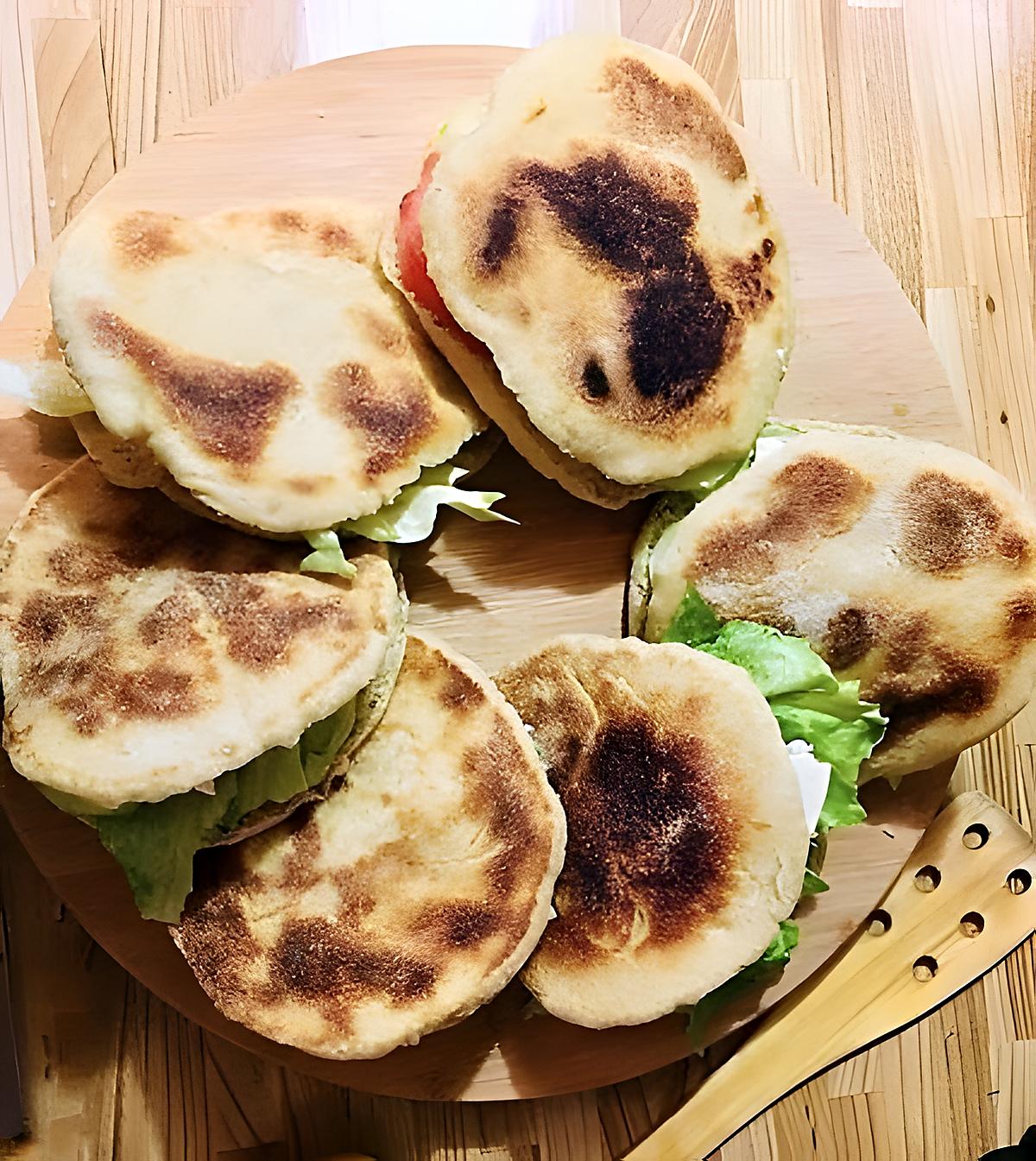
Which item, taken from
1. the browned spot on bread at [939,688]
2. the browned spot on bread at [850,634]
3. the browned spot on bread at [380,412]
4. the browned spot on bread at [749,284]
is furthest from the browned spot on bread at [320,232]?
the browned spot on bread at [939,688]

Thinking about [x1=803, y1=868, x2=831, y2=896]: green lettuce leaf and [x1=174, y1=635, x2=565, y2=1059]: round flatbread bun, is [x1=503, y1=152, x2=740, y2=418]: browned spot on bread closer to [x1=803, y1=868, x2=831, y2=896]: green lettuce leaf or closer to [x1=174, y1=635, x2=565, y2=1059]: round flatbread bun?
[x1=174, y1=635, x2=565, y2=1059]: round flatbread bun

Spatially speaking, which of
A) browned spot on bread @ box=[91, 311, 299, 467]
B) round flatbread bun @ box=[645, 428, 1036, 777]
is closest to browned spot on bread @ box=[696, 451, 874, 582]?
round flatbread bun @ box=[645, 428, 1036, 777]

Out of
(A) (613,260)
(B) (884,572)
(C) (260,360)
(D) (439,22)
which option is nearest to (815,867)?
(B) (884,572)

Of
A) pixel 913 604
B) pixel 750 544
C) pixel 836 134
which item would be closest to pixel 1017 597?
pixel 913 604

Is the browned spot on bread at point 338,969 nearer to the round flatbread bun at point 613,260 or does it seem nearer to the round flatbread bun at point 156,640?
the round flatbread bun at point 156,640

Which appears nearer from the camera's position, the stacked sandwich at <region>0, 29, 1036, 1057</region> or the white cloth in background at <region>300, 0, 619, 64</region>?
the stacked sandwich at <region>0, 29, 1036, 1057</region>

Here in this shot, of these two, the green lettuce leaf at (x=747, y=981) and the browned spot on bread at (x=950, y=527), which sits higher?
the browned spot on bread at (x=950, y=527)
